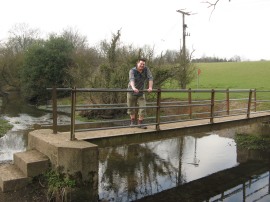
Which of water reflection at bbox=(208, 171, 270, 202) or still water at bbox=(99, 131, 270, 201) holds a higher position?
still water at bbox=(99, 131, 270, 201)

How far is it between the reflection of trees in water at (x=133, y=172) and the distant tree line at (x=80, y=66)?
401 inches

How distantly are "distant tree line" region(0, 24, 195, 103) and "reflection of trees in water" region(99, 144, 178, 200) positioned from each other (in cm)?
1020

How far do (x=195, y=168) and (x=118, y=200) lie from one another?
12.0 feet

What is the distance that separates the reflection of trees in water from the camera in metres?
7.83

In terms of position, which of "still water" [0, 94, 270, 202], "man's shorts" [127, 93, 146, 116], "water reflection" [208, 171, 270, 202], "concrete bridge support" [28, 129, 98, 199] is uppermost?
"man's shorts" [127, 93, 146, 116]

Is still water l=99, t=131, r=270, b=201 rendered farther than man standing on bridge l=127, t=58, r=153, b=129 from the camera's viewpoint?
Yes

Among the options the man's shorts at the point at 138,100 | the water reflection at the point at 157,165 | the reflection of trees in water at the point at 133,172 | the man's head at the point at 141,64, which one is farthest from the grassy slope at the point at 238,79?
the man's head at the point at 141,64

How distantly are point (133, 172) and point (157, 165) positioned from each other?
1256 millimetres

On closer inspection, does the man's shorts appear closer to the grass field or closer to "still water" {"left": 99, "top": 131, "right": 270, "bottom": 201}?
"still water" {"left": 99, "top": 131, "right": 270, "bottom": 201}

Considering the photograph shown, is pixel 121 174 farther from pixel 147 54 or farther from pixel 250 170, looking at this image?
pixel 147 54

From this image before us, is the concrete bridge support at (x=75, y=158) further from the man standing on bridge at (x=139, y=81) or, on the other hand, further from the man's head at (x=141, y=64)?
the man's head at (x=141, y=64)

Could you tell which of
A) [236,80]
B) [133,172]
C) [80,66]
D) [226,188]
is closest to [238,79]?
[236,80]

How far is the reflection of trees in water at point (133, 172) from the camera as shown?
783 centimetres

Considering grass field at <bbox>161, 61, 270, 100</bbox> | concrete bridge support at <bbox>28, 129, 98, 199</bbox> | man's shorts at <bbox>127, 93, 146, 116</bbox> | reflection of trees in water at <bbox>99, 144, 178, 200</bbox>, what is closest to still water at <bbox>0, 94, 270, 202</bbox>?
reflection of trees in water at <bbox>99, 144, 178, 200</bbox>
